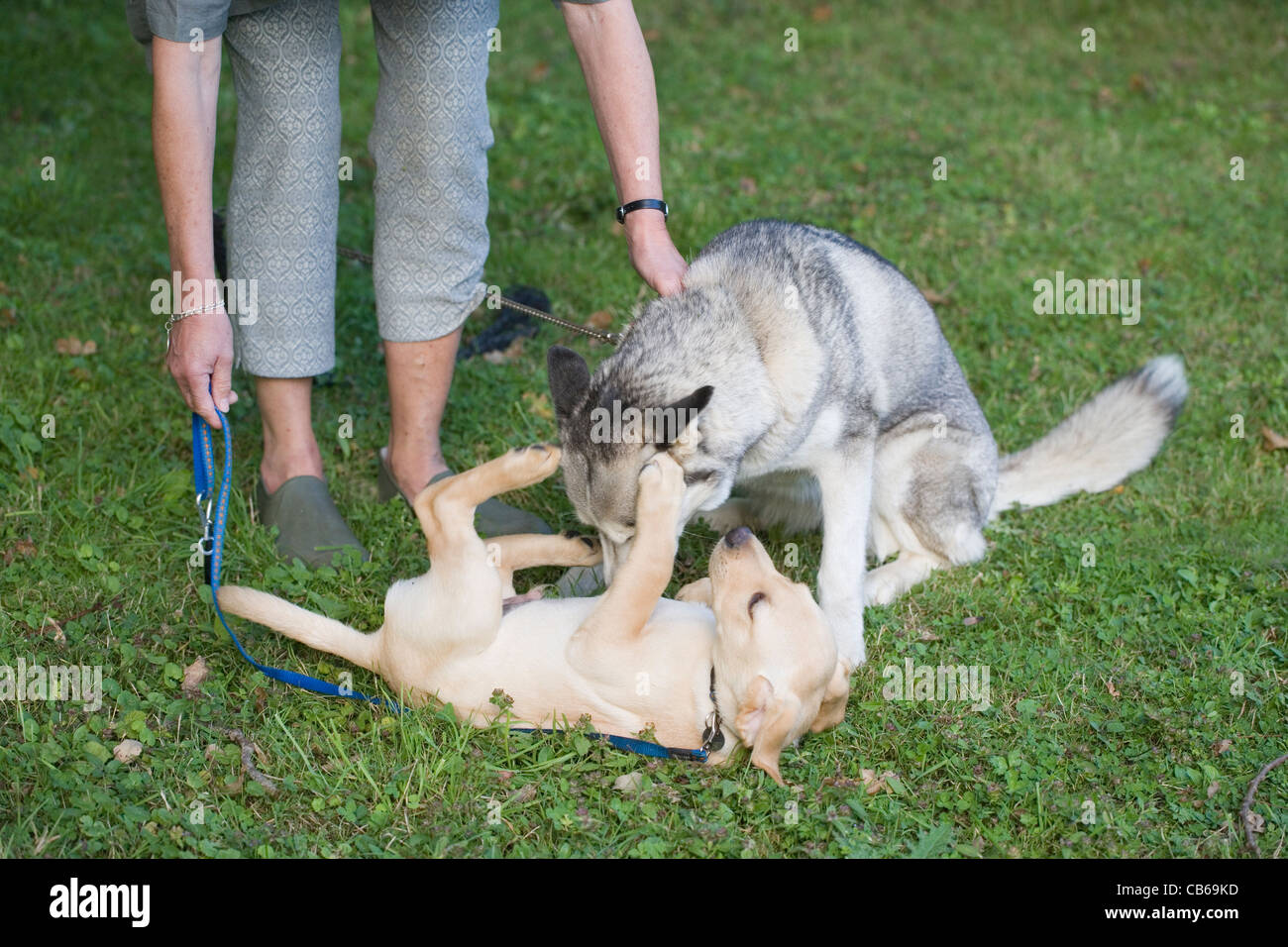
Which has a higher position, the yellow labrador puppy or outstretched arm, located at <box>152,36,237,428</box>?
outstretched arm, located at <box>152,36,237,428</box>

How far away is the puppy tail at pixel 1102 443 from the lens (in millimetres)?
→ 4312

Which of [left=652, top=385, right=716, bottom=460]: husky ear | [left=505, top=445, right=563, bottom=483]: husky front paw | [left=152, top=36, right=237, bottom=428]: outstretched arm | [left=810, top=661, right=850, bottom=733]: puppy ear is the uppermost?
[left=152, top=36, right=237, bottom=428]: outstretched arm

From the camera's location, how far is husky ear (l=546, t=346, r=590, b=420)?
3107 millimetres

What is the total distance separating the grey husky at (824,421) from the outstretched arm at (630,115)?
133 millimetres

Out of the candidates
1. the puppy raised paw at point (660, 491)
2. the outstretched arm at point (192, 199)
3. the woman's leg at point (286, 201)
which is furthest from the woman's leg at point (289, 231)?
the puppy raised paw at point (660, 491)

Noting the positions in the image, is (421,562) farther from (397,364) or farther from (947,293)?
(947,293)

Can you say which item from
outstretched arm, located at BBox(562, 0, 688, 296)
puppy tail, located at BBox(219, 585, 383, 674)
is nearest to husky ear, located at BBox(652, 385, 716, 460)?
outstretched arm, located at BBox(562, 0, 688, 296)

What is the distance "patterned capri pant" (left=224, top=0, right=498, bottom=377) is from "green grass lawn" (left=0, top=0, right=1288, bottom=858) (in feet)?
2.42

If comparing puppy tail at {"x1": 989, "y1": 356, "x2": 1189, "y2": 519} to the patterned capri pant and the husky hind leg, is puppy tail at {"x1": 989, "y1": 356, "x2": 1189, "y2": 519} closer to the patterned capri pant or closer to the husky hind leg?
the husky hind leg

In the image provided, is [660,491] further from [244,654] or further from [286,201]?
[286,201]

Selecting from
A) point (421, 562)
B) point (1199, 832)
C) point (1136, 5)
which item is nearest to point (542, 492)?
point (421, 562)

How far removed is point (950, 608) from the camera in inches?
148

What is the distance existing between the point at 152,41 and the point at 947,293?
3866 millimetres

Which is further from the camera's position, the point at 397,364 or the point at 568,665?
the point at 397,364
